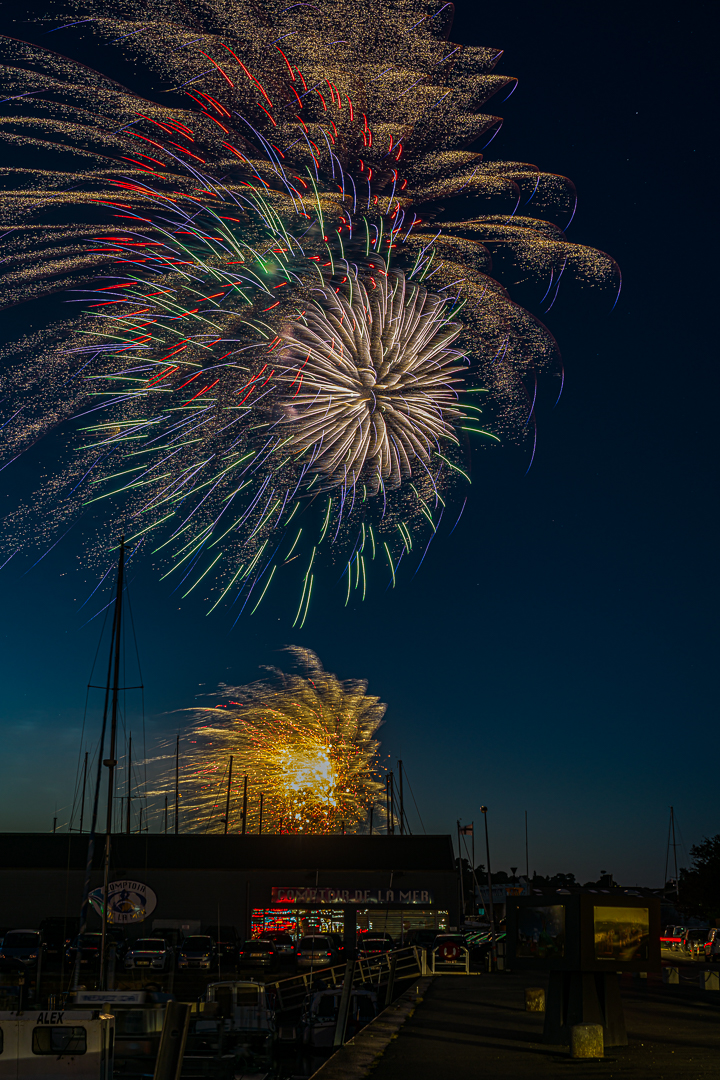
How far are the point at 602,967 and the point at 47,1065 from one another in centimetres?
785

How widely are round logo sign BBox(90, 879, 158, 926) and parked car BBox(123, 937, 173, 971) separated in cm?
1200

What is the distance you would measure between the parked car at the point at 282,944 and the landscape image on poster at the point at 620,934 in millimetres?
26926

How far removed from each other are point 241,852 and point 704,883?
3574cm

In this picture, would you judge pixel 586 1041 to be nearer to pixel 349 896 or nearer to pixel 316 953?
pixel 316 953

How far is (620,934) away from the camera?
14.2m

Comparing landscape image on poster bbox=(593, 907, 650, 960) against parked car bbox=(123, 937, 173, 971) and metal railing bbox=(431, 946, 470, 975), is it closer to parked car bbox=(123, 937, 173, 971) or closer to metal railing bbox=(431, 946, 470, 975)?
metal railing bbox=(431, 946, 470, 975)

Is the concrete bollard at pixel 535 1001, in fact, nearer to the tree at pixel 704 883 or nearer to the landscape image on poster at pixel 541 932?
the landscape image on poster at pixel 541 932

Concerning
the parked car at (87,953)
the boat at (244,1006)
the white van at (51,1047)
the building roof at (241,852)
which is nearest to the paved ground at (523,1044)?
the boat at (244,1006)

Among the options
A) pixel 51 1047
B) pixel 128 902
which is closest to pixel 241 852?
pixel 128 902

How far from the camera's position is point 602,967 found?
13914 millimetres

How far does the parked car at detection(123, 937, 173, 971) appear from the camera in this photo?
34312 mm

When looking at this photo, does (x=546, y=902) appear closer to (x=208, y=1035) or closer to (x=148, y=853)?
(x=208, y=1035)

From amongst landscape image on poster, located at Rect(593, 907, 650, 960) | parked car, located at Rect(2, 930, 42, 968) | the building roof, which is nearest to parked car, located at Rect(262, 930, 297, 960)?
the building roof

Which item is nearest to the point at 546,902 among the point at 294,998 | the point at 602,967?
the point at 602,967
